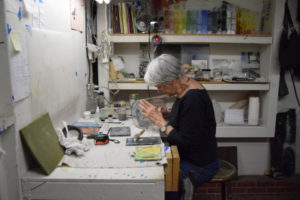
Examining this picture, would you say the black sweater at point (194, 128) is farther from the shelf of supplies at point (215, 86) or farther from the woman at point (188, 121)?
the shelf of supplies at point (215, 86)

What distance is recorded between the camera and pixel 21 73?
1.22 m

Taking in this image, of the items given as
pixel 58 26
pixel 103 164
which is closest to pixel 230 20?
pixel 58 26

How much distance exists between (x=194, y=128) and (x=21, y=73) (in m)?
1.00

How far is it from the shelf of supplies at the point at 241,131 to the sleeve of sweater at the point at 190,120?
49.4 inches

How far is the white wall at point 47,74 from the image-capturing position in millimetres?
1168

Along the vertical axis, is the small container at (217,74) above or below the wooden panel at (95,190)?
above

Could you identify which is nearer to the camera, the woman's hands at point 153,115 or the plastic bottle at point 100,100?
the woman's hands at point 153,115

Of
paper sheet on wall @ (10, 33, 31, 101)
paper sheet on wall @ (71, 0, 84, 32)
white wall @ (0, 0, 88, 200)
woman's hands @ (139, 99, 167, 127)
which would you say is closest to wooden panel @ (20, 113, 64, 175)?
white wall @ (0, 0, 88, 200)

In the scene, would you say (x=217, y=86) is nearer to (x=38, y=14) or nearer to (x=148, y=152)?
(x=148, y=152)

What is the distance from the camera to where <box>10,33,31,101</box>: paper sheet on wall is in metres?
1.15

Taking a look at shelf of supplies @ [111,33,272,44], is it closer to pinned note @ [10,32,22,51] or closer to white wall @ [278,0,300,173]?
white wall @ [278,0,300,173]

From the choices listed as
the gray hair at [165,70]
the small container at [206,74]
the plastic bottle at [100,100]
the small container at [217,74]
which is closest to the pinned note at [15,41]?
the gray hair at [165,70]

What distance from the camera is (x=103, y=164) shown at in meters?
1.38

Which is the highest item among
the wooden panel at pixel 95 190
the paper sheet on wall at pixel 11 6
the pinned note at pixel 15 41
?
the paper sheet on wall at pixel 11 6
